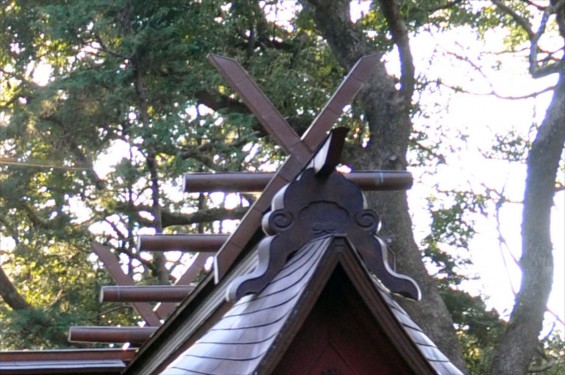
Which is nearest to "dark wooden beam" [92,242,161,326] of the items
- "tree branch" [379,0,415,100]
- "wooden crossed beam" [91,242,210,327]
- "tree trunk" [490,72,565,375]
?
"wooden crossed beam" [91,242,210,327]

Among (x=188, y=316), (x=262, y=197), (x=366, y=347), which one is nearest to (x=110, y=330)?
(x=188, y=316)

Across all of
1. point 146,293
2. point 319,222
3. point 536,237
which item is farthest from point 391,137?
point 319,222

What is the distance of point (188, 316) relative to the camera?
281 inches

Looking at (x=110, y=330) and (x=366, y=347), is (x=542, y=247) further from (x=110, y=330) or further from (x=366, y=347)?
(x=366, y=347)

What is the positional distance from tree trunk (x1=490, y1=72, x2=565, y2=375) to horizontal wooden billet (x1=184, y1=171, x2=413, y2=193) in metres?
7.35

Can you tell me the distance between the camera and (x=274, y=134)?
5.64 meters

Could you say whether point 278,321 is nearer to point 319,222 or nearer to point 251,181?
point 319,222

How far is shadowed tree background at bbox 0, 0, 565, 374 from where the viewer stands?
1353cm

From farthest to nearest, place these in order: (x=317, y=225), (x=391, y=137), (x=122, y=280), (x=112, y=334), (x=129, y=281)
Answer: (x=391, y=137) → (x=129, y=281) → (x=122, y=280) → (x=112, y=334) → (x=317, y=225)

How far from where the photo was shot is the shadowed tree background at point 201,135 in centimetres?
1353

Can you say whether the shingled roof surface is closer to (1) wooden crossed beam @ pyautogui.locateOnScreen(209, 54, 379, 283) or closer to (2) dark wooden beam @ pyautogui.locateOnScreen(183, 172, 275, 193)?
(1) wooden crossed beam @ pyautogui.locateOnScreen(209, 54, 379, 283)

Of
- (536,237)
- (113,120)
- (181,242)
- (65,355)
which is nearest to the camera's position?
(181,242)

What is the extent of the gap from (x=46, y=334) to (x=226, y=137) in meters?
4.49

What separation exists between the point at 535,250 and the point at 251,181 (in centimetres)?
797
